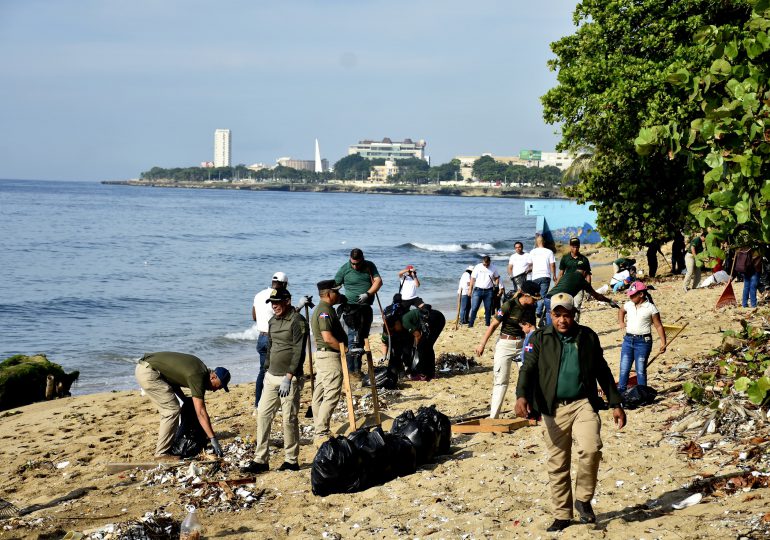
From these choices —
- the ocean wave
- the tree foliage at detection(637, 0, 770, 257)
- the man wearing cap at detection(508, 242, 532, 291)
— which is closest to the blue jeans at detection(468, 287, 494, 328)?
the man wearing cap at detection(508, 242, 532, 291)

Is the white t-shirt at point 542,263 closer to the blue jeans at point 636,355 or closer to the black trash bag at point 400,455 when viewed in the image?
the blue jeans at point 636,355

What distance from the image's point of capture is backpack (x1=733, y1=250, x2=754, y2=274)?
15.9 meters

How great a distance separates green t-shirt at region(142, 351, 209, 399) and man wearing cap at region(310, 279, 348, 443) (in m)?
1.21

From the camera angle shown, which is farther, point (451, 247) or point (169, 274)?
point (451, 247)

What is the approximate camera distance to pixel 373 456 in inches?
316

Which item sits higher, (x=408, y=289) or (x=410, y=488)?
(x=408, y=289)

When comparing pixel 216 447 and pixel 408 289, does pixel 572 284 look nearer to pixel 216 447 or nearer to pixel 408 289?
pixel 408 289

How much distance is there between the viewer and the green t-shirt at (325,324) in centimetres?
898

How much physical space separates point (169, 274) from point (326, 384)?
3288cm

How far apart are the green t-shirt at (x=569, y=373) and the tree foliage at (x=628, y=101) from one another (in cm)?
1279

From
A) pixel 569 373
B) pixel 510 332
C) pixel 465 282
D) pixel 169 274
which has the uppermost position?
pixel 569 373

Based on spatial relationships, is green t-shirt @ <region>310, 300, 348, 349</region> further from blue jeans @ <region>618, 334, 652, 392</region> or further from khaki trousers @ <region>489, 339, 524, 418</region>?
blue jeans @ <region>618, 334, 652, 392</region>

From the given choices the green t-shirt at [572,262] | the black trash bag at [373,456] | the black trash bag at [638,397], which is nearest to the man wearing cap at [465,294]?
the green t-shirt at [572,262]

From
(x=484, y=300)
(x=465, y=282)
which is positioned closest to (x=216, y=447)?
(x=484, y=300)
